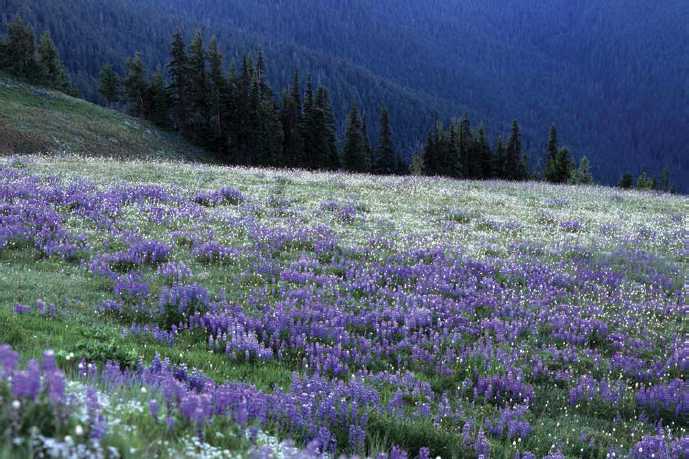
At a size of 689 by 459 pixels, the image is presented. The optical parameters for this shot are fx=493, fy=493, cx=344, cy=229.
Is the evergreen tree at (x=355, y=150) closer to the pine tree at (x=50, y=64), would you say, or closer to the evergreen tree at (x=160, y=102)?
the evergreen tree at (x=160, y=102)

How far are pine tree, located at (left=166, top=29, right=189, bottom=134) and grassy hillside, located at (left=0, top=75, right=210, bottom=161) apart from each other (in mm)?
6701

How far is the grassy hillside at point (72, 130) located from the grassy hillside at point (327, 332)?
123ft

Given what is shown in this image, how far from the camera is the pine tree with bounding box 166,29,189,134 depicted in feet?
247

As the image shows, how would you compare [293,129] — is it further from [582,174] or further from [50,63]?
[582,174]

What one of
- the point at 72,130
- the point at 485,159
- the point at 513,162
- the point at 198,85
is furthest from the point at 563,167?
the point at 72,130

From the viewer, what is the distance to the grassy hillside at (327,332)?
150 inches

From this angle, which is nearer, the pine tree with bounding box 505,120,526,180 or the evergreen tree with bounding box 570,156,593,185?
the evergreen tree with bounding box 570,156,593,185

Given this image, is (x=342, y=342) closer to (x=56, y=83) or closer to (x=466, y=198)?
(x=466, y=198)

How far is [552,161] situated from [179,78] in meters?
65.6

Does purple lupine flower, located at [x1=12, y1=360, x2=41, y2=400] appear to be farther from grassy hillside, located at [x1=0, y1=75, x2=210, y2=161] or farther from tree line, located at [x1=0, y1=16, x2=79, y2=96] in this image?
tree line, located at [x1=0, y1=16, x2=79, y2=96]

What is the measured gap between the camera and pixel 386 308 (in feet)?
29.8

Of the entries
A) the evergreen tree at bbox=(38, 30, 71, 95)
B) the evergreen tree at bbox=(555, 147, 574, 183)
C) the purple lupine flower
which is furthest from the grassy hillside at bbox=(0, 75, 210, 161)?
the evergreen tree at bbox=(555, 147, 574, 183)

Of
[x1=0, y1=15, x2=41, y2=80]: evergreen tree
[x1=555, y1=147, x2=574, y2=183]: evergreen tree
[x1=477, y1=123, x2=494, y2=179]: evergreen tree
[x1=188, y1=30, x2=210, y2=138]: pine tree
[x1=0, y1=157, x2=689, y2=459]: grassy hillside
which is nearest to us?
[x1=0, y1=157, x2=689, y2=459]: grassy hillside

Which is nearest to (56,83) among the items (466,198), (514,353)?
(466,198)
